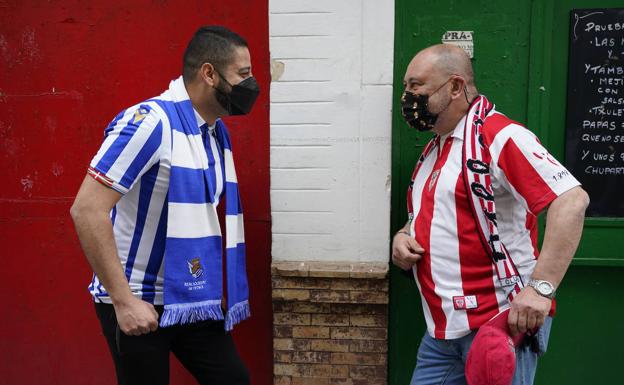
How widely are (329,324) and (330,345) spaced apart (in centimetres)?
11

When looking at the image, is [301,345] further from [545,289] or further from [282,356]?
[545,289]

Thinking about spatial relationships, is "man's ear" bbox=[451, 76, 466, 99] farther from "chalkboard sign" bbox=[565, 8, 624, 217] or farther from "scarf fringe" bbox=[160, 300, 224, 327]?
"scarf fringe" bbox=[160, 300, 224, 327]

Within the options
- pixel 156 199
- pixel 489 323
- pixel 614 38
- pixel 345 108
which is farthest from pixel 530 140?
pixel 156 199

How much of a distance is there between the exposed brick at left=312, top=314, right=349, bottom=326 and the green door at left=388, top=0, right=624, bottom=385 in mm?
354

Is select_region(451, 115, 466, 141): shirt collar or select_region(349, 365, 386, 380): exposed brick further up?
select_region(451, 115, 466, 141): shirt collar

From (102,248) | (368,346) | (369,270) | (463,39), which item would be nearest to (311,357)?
(368,346)

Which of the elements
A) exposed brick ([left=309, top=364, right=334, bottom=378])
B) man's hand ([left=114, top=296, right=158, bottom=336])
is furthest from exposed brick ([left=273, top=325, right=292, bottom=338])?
man's hand ([left=114, top=296, right=158, bottom=336])

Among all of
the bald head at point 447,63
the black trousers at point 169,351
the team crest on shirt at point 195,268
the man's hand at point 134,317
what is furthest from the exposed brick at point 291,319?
the bald head at point 447,63

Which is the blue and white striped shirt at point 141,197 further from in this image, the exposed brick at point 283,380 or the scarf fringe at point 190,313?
the exposed brick at point 283,380

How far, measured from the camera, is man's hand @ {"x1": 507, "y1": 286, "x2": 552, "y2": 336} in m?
2.19

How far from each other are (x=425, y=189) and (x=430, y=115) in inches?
12.7

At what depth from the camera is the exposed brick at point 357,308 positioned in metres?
3.13

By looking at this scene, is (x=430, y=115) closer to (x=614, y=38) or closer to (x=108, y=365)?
(x=614, y=38)

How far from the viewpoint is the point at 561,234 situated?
2.17 meters
